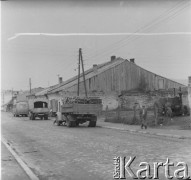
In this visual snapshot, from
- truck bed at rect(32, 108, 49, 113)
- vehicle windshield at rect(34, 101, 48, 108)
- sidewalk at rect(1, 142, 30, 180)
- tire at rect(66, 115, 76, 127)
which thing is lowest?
sidewalk at rect(1, 142, 30, 180)

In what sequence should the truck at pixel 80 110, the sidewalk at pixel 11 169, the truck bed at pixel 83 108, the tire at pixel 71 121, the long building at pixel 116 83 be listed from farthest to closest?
1. the long building at pixel 116 83
2. the tire at pixel 71 121
3. the truck at pixel 80 110
4. the truck bed at pixel 83 108
5. the sidewalk at pixel 11 169

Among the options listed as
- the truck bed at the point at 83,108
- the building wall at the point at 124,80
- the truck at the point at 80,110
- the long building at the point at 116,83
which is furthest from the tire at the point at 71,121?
the building wall at the point at 124,80

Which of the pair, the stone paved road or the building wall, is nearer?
the stone paved road

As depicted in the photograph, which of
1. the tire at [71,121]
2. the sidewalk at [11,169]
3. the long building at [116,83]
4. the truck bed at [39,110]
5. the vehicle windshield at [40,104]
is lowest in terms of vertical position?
the sidewalk at [11,169]

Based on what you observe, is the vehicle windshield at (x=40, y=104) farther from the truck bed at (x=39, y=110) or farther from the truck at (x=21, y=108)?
the truck at (x=21, y=108)

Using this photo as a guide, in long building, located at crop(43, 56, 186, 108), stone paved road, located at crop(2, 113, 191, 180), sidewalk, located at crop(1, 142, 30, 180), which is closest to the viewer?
sidewalk, located at crop(1, 142, 30, 180)

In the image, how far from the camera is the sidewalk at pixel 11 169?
308 inches

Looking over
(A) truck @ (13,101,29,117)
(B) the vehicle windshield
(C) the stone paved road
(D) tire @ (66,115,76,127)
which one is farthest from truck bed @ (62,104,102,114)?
(A) truck @ (13,101,29,117)

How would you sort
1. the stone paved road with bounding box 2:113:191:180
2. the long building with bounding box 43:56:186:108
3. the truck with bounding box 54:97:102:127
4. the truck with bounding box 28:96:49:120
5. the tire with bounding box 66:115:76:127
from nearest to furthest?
the stone paved road with bounding box 2:113:191:180 < the truck with bounding box 54:97:102:127 < the tire with bounding box 66:115:76:127 < the truck with bounding box 28:96:49:120 < the long building with bounding box 43:56:186:108

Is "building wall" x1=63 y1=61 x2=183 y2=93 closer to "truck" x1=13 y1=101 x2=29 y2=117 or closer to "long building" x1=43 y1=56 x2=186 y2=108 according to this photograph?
"long building" x1=43 y1=56 x2=186 y2=108

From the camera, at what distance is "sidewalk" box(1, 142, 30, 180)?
7.82 meters

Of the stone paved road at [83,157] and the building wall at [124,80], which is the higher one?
the building wall at [124,80]

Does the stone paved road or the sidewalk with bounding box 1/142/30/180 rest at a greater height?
the sidewalk with bounding box 1/142/30/180

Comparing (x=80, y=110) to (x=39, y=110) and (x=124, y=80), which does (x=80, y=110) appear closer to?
(x=39, y=110)
